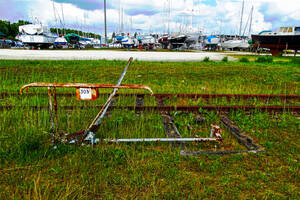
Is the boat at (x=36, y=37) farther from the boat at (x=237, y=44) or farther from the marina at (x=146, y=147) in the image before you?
the boat at (x=237, y=44)

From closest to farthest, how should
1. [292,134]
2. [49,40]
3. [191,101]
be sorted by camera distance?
1. [292,134]
2. [191,101]
3. [49,40]

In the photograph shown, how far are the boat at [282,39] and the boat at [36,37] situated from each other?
32736 mm

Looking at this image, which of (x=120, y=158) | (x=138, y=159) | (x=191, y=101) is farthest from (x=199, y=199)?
(x=191, y=101)

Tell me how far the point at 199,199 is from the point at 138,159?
102cm

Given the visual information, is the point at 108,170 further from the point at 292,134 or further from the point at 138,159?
the point at 292,134

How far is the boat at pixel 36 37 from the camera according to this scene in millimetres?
31984

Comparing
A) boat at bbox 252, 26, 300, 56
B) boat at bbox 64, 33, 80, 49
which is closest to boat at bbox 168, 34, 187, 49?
boat at bbox 252, 26, 300, 56

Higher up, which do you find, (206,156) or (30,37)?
(30,37)

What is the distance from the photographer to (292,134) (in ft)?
12.9

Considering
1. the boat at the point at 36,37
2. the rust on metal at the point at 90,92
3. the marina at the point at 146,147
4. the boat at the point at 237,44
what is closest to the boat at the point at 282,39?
the marina at the point at 146,147

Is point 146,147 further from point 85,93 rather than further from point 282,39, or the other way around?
point 282,39

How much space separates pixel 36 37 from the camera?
32.2 m

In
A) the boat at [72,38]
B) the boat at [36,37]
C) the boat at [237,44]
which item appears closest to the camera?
the boat at [36,37]

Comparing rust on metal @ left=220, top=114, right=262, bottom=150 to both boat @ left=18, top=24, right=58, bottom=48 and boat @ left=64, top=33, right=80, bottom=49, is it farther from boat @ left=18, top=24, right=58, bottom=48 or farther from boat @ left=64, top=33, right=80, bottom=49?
boat @ left=64, top=33, right=80, bottom=49
